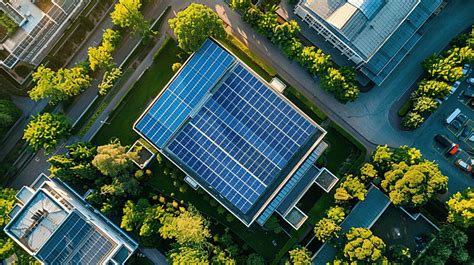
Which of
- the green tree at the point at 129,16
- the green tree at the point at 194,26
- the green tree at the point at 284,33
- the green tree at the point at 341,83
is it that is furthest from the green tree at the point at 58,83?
the green tree at the point at 341,83

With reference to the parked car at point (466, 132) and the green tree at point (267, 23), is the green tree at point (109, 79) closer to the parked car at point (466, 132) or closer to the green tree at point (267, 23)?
the green tree at point (267, 23)

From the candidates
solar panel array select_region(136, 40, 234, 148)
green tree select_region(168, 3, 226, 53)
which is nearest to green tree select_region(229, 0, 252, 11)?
green tree select_region(168, 3, 226, 53)

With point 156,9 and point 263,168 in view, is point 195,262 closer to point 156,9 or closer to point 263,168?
point 263,168

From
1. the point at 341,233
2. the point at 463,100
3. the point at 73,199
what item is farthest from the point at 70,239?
the point at 463,100

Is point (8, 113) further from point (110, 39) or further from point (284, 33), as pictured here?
point (284, 33)

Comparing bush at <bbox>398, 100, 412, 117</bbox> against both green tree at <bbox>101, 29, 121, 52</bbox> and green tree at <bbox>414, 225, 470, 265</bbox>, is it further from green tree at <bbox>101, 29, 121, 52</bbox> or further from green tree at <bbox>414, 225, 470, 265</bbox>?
green tree at <bbox>101, 29, 121, 52</bbox>

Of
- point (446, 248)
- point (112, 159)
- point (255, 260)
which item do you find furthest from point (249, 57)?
point (446, 248)
